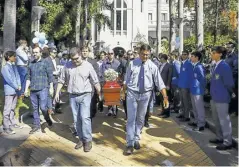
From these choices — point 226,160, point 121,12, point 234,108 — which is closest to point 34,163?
point 226,160

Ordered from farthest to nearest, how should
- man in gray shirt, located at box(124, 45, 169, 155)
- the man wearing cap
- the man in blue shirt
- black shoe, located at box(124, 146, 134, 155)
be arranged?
the man wearing cap
the man in blue shirt
man in gray shirt, located at box(124, 45, 169, 155)
black shoe, located at box(124, 146, 134, 155)

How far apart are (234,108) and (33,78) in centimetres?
426

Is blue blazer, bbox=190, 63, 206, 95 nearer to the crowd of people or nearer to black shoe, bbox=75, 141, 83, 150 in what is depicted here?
the crowd of people

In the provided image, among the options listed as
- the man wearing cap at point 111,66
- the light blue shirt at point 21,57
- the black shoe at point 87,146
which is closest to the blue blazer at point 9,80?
the black shoe at point 87,146

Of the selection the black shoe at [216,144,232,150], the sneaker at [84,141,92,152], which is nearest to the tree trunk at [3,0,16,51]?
the sneaker at [84,141,92,152]

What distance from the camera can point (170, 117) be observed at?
35.6ft

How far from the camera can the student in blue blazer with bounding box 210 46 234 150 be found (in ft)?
23.7

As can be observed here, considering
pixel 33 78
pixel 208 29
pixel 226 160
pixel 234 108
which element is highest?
pixel 208 29

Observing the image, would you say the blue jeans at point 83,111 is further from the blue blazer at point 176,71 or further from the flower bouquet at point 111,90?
the blue blazer at point 176,71

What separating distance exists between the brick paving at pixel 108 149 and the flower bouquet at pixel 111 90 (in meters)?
0.64

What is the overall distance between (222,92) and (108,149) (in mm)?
2407

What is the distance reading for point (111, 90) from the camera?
31.7 feet

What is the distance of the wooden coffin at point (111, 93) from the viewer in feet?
31.7

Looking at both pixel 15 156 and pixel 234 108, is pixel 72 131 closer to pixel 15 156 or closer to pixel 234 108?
pixel 15 156
